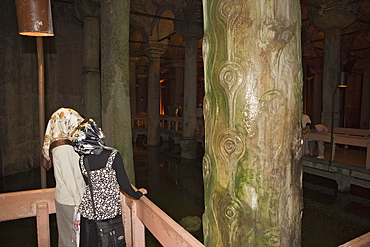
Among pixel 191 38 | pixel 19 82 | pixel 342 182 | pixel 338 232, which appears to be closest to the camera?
pixel 338 232

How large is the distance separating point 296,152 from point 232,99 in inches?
15.1

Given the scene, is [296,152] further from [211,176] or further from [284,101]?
[211,176]

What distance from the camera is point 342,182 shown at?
681cm

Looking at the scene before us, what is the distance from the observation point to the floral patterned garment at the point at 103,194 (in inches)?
85.5

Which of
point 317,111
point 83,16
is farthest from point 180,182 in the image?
point 317,111

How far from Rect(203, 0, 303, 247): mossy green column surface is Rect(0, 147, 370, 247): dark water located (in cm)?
359

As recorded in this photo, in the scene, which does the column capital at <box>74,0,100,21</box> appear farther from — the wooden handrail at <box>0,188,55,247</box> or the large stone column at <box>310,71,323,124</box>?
the large stone column at <box>310,71,323,124</box>

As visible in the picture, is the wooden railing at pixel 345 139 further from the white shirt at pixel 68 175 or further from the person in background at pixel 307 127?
the white shirt at pixel 68 175

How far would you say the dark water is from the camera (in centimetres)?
477

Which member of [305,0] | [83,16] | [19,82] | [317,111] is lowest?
[317,111]

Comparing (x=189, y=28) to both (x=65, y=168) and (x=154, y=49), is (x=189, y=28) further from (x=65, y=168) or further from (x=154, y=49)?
(x=65, y=168)

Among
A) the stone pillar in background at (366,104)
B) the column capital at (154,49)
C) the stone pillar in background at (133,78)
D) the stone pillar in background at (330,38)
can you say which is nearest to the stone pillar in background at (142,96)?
the stone pillar in background at (133,78)

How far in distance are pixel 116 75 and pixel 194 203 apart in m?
3.41

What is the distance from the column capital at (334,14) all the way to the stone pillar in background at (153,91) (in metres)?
6.56
